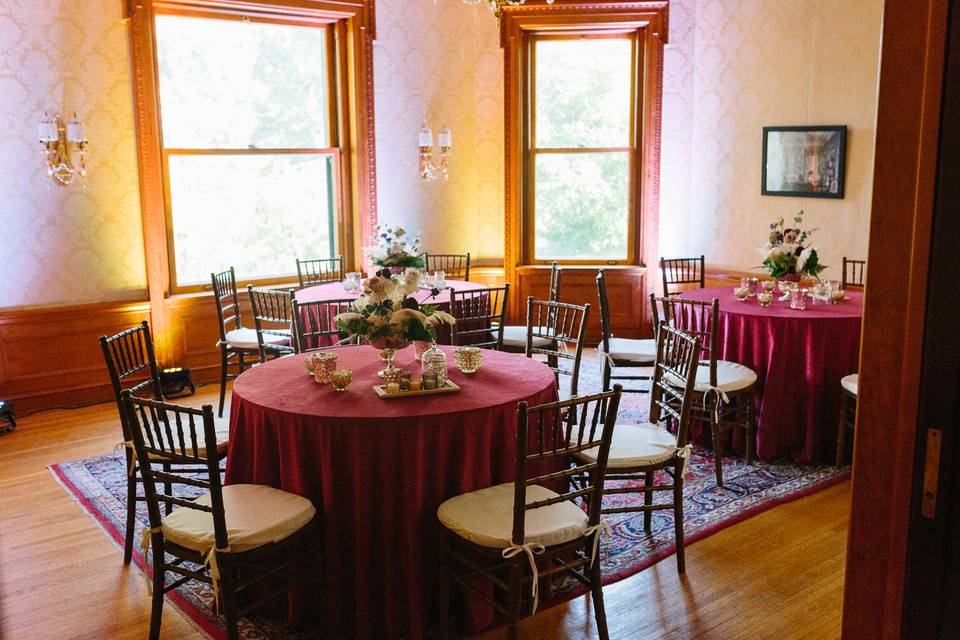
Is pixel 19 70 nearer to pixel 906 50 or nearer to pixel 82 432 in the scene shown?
pixel 82 432

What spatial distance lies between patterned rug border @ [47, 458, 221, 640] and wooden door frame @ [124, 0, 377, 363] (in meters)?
1.79

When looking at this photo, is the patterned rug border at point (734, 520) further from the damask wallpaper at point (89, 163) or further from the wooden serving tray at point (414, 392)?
the damask wallpaper at point (89, 163)

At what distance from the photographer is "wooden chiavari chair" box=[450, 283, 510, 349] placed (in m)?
5.18

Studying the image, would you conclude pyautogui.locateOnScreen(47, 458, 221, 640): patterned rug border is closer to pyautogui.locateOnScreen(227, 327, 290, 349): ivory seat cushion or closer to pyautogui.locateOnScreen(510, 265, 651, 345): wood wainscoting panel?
pyautogui.locateOnScreen(227, 327, 290, 349): ivory seat cushion

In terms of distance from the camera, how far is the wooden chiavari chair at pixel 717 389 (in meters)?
4.39

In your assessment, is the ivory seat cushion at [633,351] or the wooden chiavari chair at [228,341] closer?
the ivory seat cushion at [633,351]

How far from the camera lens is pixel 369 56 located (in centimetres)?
708

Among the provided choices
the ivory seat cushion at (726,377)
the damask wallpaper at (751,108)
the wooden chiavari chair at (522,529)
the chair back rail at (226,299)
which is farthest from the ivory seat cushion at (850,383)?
the chair back rail at (226,299)

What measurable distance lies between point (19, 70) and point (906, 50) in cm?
568

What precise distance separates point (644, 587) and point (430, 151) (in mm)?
5041

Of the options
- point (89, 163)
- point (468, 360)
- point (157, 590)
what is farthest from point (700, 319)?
point (89, 163)

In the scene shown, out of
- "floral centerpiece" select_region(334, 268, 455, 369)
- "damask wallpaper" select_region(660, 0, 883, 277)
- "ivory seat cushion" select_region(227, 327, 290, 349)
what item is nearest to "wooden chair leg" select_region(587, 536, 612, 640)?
"floral centerpiece" select_region(334, 268, 455, 369)

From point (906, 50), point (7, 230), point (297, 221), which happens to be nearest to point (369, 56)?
point (297, 221)

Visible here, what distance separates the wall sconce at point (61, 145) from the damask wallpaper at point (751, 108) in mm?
4911
